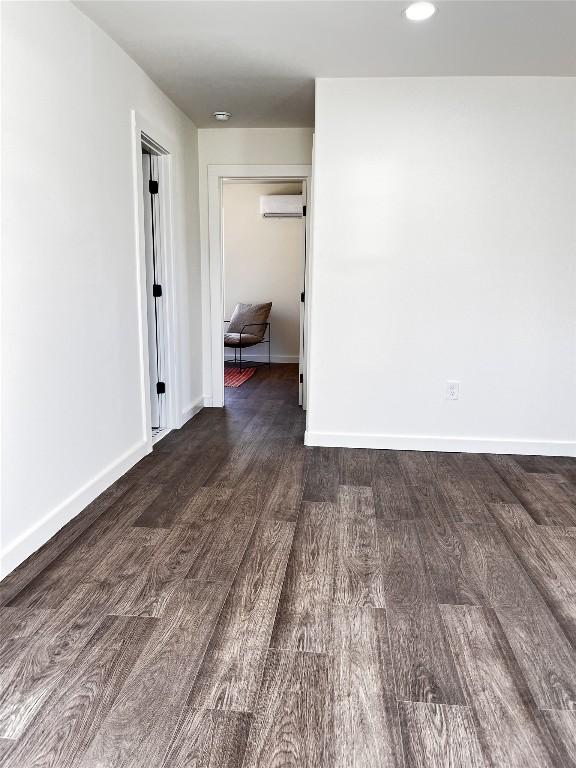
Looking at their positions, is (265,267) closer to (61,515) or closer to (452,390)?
(452,390)

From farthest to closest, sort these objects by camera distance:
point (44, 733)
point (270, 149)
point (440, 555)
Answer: point (270, 149) → point (440, 555) → point (44, 733)

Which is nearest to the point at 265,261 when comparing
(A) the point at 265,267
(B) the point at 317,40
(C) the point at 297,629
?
(A) the point at 265,267

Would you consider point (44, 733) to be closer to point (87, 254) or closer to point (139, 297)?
point (87, 254)

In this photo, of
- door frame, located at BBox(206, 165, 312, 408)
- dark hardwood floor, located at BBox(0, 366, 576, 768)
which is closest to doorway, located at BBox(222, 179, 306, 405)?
door frame, located at BBox(206, 165, 312, 408)

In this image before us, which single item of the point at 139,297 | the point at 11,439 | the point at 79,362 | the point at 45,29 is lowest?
the point at 11,439

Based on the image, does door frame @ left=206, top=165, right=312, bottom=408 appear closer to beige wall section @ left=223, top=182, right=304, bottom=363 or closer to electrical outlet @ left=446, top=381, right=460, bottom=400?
electrical outlet @ left=446, top=381, right=460, bottom=400

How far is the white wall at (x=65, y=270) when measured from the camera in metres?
2.23

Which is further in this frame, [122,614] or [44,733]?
[122,614]

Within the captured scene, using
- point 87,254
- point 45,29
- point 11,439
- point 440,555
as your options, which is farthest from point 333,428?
point 45,29

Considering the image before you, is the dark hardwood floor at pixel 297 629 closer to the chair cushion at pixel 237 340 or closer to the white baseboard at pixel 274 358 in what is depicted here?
the chair cushion at pixel 237 340

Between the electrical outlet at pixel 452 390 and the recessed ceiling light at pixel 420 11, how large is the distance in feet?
6.85

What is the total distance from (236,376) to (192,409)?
2.18 metres

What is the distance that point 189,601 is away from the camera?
201 cm

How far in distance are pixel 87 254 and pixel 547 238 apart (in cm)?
274
